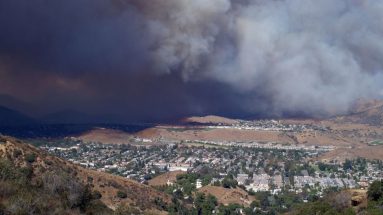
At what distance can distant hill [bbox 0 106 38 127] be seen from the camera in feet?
300

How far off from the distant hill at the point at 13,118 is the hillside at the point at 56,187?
6020 centimetres

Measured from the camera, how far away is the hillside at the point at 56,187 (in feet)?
53.0

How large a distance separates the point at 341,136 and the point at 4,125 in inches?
2217

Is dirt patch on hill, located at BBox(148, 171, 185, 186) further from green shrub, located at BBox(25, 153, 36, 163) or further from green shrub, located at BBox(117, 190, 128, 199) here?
green shrub, located at BBox(25, 153, 36, 163)

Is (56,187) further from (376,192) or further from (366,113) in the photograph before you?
(366,113)

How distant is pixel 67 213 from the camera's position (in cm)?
1664

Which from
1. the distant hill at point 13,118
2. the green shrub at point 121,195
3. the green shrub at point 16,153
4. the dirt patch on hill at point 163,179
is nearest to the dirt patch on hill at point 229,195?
the dirt patch on hill at point 163,179

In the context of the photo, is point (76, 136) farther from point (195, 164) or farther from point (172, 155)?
point (195, 164)

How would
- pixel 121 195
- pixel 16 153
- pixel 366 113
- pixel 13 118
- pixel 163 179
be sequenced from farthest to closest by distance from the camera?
pixel 366 113 < pixel 13 118 < pixel 163 179 < pixel 121 195 < pixel 16 153

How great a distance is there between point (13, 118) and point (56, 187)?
261 ft

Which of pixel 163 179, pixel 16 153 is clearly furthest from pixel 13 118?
pixel 16 153

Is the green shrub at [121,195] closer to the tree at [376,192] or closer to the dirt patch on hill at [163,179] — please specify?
the tree at [376,192]

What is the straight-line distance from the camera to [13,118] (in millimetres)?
94938

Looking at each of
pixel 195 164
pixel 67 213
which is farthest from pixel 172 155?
pixel 67 213
